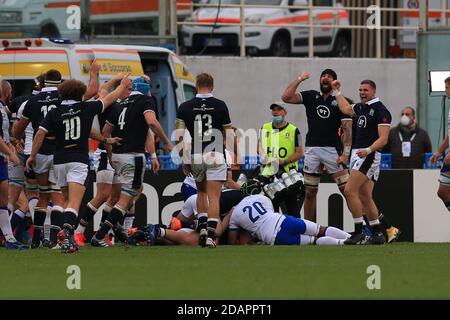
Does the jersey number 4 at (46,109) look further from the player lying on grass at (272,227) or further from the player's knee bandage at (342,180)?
the player's knee bandage at (342,180)

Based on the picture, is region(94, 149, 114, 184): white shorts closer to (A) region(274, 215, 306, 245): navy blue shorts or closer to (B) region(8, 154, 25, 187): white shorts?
(B) region(8, 154, 25, 187): white shorts

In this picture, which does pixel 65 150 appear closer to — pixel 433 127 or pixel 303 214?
pixel 303 214

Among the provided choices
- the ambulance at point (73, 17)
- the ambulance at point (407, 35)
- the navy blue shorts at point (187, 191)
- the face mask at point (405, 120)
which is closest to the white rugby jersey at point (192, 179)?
the navy blue shorts at point (187, 191)

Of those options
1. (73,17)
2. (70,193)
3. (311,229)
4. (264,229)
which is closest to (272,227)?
(264,229)

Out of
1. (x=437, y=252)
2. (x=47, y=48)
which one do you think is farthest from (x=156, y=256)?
(x=47, y=48)

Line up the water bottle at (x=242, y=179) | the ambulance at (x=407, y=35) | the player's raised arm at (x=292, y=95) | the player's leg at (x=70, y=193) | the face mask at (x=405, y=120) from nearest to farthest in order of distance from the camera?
the player's leg at (x=70, y=193), the player's raised arm at (x=292, y=95), the water bottle at (x=242, y=179), the face mask at (x=405, y=120), the ambulance at (x=407, y=35)

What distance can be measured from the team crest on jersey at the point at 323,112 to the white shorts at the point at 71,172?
12.3ft

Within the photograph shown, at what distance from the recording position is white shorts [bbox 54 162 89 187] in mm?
19109

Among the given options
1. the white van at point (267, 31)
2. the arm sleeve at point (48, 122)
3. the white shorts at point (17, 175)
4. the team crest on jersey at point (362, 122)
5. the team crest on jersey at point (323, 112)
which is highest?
the white van at point (267, 31)

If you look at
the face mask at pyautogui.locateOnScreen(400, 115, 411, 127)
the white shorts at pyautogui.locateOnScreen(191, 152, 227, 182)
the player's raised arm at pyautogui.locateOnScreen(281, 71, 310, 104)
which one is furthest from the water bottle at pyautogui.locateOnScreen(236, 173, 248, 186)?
the face mask at pyautogui.locateOnScreen(400, 115, 411, 127)

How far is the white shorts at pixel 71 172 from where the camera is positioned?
19.1 metres

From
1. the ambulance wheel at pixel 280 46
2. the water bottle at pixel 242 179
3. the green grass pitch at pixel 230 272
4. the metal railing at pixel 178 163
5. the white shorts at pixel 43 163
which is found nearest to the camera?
the green grass pitch at pixel 230 272

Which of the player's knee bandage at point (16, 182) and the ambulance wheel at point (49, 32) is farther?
the ambulance wheel at point (49, 32)
